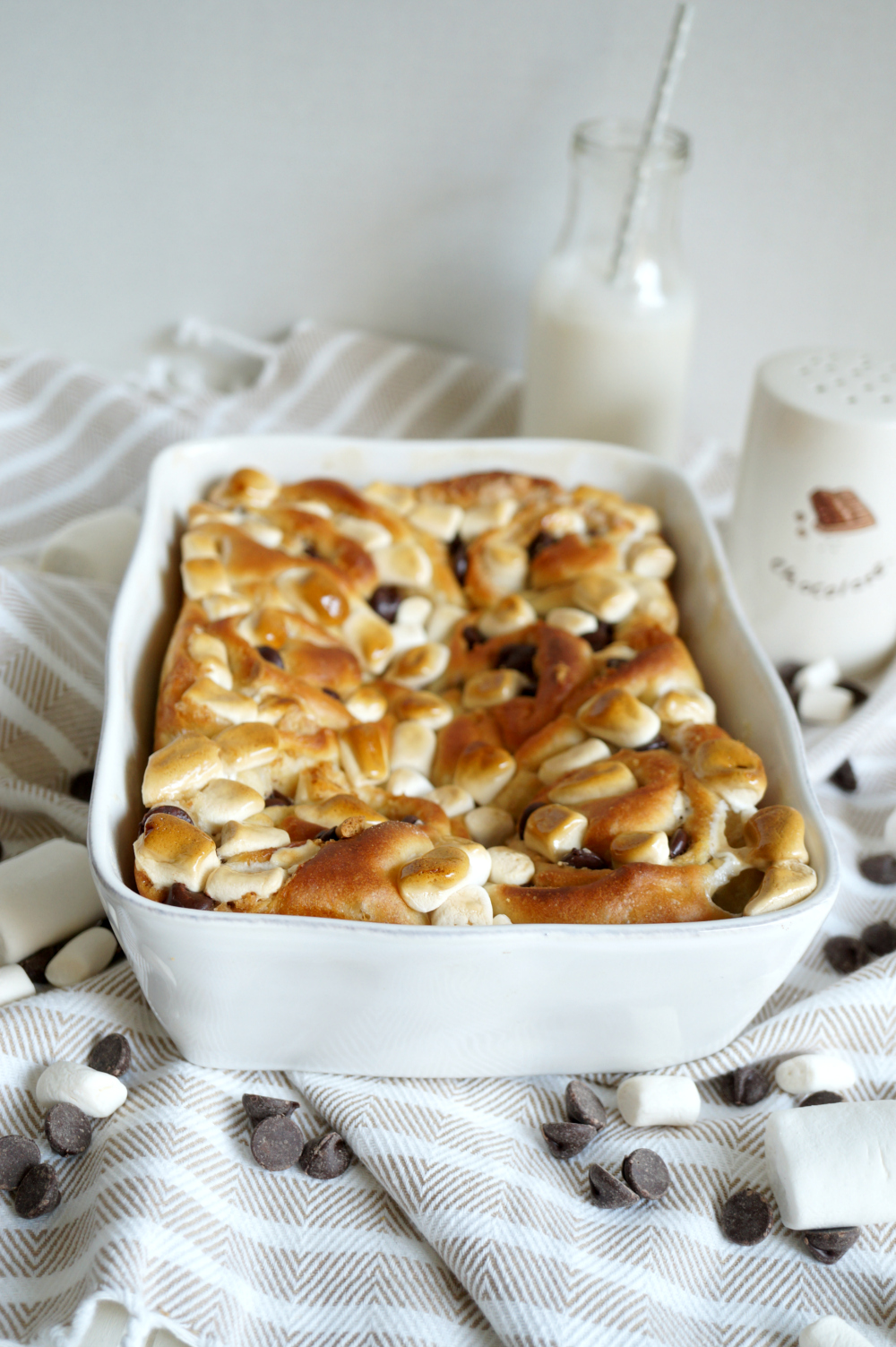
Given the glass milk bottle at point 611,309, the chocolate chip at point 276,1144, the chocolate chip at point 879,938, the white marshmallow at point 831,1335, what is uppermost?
the glass milk bottle at point 611,309

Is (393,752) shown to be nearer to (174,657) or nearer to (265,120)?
(174,657)

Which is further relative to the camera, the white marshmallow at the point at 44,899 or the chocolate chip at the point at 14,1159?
the white marshmallow at the point at 44,899

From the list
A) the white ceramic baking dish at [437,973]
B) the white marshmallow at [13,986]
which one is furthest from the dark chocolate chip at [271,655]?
the white marshmallow at [13,986]

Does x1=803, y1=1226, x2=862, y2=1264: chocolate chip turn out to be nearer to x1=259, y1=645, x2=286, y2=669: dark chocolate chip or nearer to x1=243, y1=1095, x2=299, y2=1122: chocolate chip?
x1=243, y1=1095, x2=299, y2=1122: chocolate chip

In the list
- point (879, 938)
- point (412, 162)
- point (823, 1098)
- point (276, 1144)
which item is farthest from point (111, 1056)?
point (412, 162)

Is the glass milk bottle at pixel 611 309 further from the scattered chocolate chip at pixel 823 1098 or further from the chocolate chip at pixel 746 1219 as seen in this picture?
the chocolate chip at pixel 746 1219

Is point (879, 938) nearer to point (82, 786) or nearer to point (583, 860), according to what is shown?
point (583, 860)
